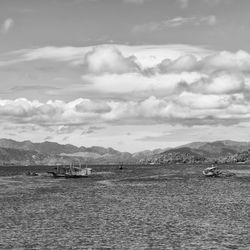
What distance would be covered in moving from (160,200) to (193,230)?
42111 mm

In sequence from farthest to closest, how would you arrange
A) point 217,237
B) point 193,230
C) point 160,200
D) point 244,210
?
1. point 160,200
2. point 244,210
3. point 193,230
4. point 217,237

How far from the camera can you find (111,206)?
3593 inches

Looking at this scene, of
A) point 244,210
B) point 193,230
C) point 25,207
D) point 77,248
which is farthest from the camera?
point 25,207

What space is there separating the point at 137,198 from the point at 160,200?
695 centimetres

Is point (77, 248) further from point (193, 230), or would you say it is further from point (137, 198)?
point (137, 198)

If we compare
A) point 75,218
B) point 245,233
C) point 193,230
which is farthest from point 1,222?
point 245,233

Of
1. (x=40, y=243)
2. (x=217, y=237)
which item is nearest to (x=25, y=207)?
(x=40, y=243)

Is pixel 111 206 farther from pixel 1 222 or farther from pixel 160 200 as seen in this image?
pixel 1 222

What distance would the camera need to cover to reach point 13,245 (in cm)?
5256

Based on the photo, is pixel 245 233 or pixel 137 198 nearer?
pixel 245 233

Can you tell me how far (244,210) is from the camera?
272 feet

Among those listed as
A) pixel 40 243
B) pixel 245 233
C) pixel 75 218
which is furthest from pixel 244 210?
pixel 40 243

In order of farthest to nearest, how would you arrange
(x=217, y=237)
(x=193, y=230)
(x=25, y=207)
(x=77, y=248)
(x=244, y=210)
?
(x=25, y=207) → (x=244, y=210) → (x=193, y=230) → (x=217, y=237) → (x=77, y=248)

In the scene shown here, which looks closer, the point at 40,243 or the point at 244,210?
the point at 40,243
